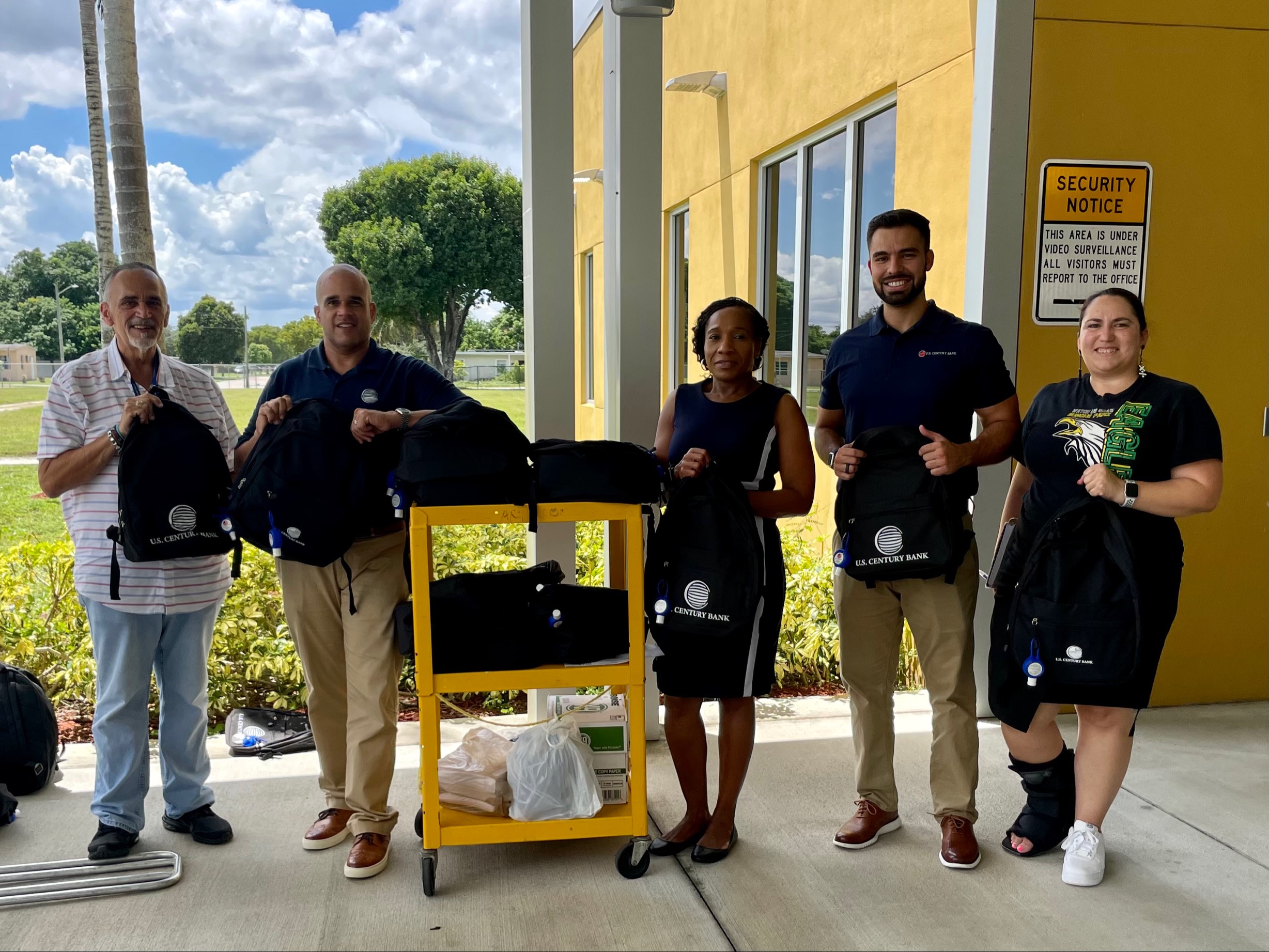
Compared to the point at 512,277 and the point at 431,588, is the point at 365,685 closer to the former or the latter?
the point at 431,588

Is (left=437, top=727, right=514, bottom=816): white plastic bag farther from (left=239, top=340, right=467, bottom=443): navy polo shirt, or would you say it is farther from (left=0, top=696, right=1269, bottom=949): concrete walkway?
(left=239, top=340, right=467, bottom=443): navy polo shirt

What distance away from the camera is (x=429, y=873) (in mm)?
2795

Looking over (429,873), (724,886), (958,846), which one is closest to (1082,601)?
Answer: (958,846)

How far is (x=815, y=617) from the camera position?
5102 millimetres

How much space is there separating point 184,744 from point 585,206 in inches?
486

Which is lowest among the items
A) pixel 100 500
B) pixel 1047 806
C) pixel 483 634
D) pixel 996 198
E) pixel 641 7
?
pixel 1047 806

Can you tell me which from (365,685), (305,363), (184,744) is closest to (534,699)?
(365,685)

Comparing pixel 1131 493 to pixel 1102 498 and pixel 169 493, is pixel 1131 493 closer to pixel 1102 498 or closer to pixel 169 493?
pixel 1102 498

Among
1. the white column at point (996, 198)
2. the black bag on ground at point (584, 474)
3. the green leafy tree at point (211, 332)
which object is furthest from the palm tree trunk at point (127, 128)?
the white column at point (996, 198)

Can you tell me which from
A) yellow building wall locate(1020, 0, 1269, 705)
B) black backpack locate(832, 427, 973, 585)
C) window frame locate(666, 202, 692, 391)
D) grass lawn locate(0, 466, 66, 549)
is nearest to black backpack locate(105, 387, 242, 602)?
black backpack locate(832, 427, 973, 585)

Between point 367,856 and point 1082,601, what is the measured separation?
221 centimetres

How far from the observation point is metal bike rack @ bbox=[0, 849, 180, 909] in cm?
275

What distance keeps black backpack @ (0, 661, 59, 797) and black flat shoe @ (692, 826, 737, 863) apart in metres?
2.35

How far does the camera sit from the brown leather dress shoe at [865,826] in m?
3.08
